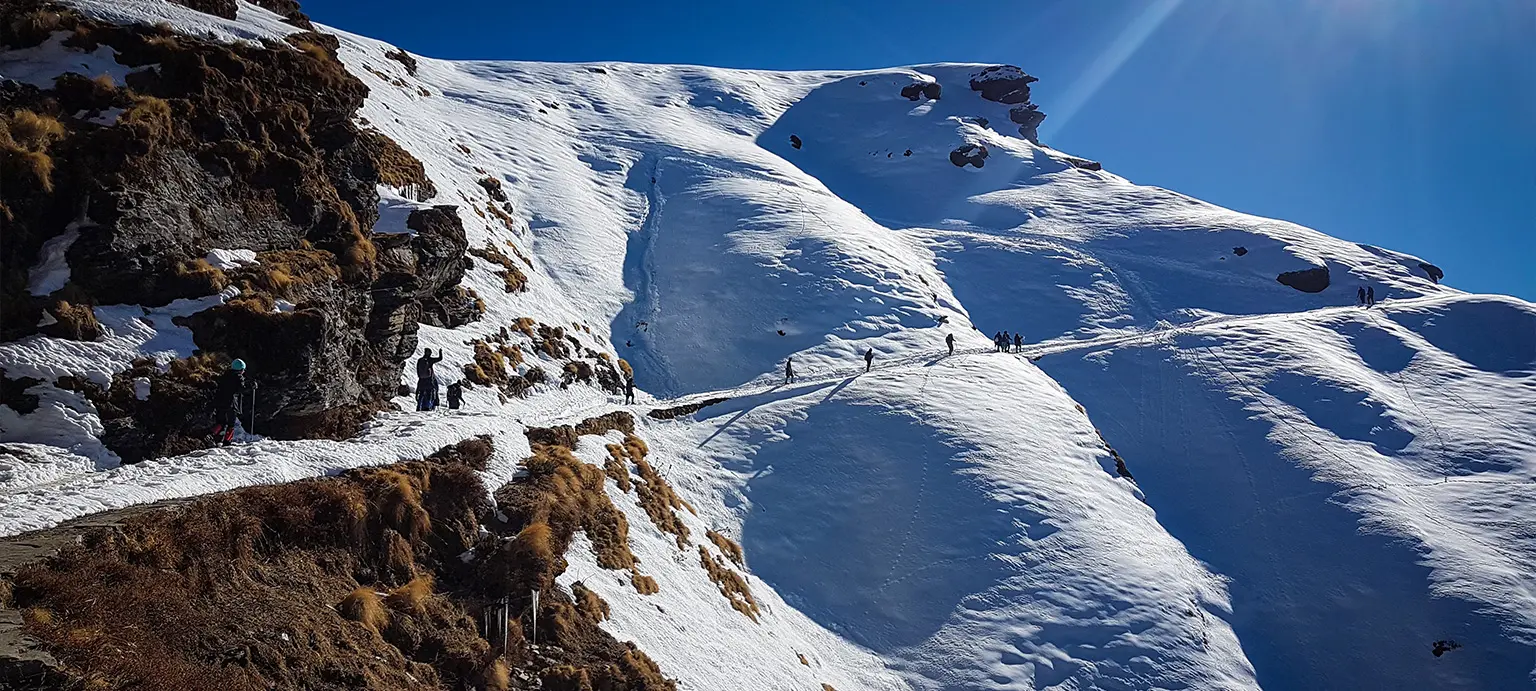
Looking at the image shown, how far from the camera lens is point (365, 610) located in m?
10.3

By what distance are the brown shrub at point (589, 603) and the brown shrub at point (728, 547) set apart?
10.0 metres

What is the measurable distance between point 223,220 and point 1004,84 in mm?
115166

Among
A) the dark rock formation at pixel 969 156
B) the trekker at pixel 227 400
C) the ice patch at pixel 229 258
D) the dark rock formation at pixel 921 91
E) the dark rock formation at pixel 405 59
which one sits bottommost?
the trekker at pixel 227 400

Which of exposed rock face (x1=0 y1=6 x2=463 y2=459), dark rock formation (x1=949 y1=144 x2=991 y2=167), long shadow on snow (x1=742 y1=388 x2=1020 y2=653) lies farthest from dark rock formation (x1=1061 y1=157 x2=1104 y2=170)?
exposed rock face (x1=0 y1=6 x2=463 y2=459)

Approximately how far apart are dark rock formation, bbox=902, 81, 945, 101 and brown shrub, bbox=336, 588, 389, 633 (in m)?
109

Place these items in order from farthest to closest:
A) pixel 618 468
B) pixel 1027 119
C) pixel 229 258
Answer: pixel 1027 119, pixel 618 468, pixel 229 258

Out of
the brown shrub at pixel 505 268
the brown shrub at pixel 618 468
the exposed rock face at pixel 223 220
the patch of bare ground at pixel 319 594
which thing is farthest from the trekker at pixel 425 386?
the brown shrub at pixel 505 268

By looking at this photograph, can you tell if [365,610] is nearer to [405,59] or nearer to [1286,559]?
[1286,559]

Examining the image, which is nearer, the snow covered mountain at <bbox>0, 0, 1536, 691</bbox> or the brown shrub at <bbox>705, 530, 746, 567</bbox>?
the snow covered mountain at <bbox>0, 0, 1536, 691</bbox>

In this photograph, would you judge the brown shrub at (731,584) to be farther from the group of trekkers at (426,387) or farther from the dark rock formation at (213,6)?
the dark rock formation at (213,6)

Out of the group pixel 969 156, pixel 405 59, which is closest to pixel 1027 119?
pixel 969 156

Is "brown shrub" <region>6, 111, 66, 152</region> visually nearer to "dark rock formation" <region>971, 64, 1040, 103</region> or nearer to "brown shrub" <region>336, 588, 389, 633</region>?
"brown shrub" <region>336, 588, 389, 633</region>

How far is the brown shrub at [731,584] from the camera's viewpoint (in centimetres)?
2059

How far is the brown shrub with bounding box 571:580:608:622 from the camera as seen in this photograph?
13914 mm
